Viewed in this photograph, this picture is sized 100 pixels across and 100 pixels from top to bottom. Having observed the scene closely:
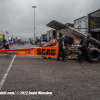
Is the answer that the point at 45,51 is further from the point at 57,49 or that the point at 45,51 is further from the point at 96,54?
the point at 96,54

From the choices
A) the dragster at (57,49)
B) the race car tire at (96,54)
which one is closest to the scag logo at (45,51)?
the dragster at (57,49)

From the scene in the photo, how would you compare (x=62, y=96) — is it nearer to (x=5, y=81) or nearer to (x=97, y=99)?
(x=97, y=99)

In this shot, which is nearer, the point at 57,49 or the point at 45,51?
the point at 57,49

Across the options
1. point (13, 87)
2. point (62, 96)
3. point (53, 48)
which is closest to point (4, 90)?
point (13, 87)

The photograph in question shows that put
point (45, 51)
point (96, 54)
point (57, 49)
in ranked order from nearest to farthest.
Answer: point (96, 54)
point (57, 49)
point (45, 51)

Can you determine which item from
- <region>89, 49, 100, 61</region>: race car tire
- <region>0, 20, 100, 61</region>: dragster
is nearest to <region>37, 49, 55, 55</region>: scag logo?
<region>0, 20, 100, 61</region>: dragster

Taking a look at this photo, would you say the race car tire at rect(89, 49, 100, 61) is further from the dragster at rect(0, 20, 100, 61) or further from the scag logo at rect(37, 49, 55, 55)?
the scag logo at rect(37, 49, 55, 55)

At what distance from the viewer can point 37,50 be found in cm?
1025

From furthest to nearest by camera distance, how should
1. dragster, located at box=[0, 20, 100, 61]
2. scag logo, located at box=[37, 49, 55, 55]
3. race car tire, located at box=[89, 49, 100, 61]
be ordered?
scag logo, located at box=[37, 49, 55, 55]
dragster, located at box=[0, 20, 100, 61]
race car tire, located at box=[89, 49, 100, 61]

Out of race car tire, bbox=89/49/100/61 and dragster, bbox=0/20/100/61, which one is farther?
dragster, bbox=0/20/100/61

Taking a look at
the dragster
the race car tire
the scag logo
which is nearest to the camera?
the race car tire

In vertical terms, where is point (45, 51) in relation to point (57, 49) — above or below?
below

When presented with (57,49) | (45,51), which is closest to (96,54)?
(57,49)

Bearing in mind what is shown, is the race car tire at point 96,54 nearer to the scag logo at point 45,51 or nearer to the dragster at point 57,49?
the dragster at point 57,49
